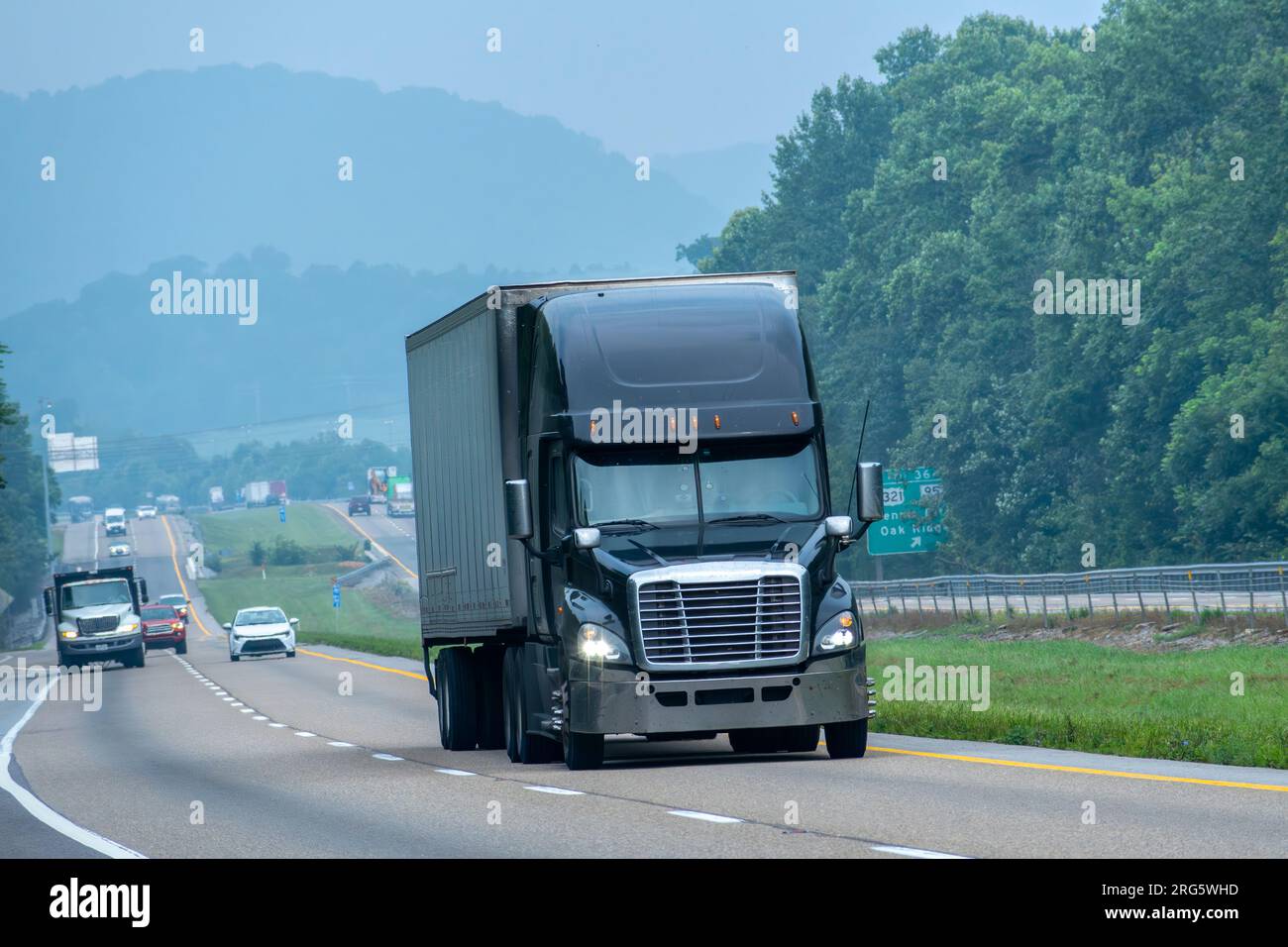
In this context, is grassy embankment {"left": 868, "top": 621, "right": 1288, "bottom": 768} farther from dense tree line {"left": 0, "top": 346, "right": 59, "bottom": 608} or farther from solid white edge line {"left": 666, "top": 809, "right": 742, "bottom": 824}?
dense tree line {"left": 0, "top": 346, "right": 59, "bottom": 608}

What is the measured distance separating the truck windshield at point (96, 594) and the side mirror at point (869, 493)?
46.0 m

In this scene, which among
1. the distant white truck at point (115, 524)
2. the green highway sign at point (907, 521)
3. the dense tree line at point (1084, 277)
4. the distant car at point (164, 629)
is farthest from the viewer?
the distant white truck at point (115, 524)

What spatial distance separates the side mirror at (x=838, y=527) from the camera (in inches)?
714

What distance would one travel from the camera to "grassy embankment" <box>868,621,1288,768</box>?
1897 cm

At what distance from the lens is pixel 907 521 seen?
64.0m

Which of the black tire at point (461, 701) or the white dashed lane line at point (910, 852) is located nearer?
the white dashed lane line at point (910, 852)

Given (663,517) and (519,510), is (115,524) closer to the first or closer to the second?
(519,510)

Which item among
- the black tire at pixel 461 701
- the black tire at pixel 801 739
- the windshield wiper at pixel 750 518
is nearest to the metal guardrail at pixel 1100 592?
the black tire at pixel 461 701

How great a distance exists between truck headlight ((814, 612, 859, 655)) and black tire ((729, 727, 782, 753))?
8.07 feet

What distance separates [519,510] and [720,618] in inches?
76.4

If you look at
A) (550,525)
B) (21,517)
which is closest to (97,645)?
(550,525)

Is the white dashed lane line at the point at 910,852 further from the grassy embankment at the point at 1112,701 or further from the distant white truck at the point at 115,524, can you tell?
the distant white truck at the point at 115,524

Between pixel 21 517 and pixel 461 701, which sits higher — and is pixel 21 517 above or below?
above
